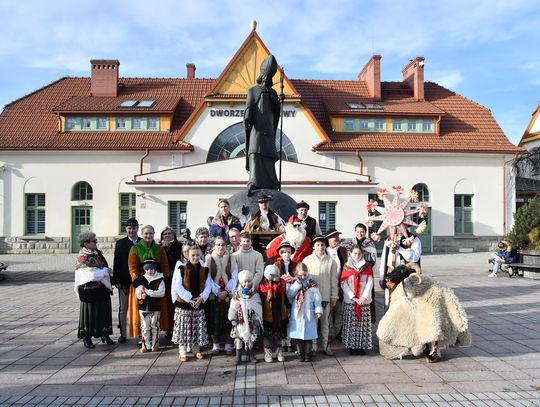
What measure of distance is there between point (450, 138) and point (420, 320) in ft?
70.0

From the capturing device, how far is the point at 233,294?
5332 mm

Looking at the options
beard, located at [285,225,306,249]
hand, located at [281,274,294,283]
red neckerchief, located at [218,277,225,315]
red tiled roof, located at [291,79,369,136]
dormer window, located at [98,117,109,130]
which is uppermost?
red tiled roof, located at [291,79,369,136]

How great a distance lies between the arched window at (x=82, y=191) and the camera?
2322 cm

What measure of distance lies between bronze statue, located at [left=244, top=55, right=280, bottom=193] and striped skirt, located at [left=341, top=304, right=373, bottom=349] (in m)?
3.52

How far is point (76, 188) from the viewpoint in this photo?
23297mm

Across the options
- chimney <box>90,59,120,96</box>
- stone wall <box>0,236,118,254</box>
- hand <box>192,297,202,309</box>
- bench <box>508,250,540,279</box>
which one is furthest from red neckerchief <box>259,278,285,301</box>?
chimney <box>90,59,120,96</box>

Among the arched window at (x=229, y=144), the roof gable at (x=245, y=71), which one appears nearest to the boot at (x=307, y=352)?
the arched window at (x=229, y=144)

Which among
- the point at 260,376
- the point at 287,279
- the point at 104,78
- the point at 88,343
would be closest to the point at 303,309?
the point at 287,279

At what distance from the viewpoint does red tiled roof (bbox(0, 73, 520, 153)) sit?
23.2 m

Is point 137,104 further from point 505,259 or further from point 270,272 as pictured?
point 270,272

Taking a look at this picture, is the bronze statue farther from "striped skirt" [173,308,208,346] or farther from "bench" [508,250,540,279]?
"bench" [508,250,540,279]

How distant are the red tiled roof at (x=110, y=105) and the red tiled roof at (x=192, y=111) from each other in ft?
0.20

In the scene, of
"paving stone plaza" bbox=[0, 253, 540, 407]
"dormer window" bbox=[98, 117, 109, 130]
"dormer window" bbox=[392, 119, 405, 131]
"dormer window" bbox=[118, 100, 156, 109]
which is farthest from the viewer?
"dormer window" bbox=[392, 119, 405, 131]

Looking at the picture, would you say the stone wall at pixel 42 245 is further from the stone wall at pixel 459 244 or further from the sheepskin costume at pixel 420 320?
the sheepskin costume at pixel 420 320
